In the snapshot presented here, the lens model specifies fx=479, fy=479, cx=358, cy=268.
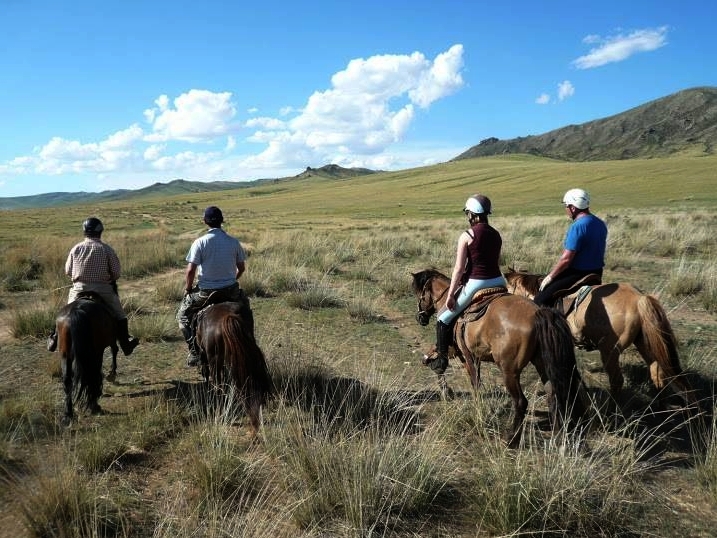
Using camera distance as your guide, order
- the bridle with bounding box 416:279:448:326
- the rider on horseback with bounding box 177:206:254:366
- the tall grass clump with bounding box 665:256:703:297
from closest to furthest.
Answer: the rider on horseback with bounding box 177:206:254:366
the bridle with bounding box 416:279:448:326
the tall grass clump with bounding box 665:256:703:297

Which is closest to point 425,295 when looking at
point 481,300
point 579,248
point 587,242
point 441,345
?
point 441,345

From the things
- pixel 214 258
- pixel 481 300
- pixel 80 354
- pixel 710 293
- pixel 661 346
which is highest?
pixel 214 258

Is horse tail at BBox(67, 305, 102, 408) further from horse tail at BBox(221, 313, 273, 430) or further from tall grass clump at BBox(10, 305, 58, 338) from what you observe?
tall grass clump at BBox(10, 305, 58, 338)

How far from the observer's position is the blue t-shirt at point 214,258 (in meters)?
5.92

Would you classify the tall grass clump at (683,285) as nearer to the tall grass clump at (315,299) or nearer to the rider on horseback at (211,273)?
the tall grass clump at (315,299)

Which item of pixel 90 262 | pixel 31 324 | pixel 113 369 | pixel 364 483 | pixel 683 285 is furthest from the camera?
pixel 683 285

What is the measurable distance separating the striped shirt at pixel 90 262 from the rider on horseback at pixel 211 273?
1032 mm

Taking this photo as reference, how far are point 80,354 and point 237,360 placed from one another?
194 centimetres

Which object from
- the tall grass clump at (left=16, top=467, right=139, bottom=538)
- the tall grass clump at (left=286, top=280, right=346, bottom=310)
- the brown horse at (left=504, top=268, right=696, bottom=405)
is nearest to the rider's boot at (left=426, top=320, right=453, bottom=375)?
the brown horse at (left=504, top=268, right=696, bottom=405)

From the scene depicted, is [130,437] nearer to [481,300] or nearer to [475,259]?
[481,300]

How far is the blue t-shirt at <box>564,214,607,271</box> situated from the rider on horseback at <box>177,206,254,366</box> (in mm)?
4053

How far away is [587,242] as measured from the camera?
19.0 feet

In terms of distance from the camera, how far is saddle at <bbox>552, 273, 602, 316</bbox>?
18.6 feet

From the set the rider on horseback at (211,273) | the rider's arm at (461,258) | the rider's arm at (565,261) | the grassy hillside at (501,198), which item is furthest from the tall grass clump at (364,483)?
the grassy hillside at (501,198)
